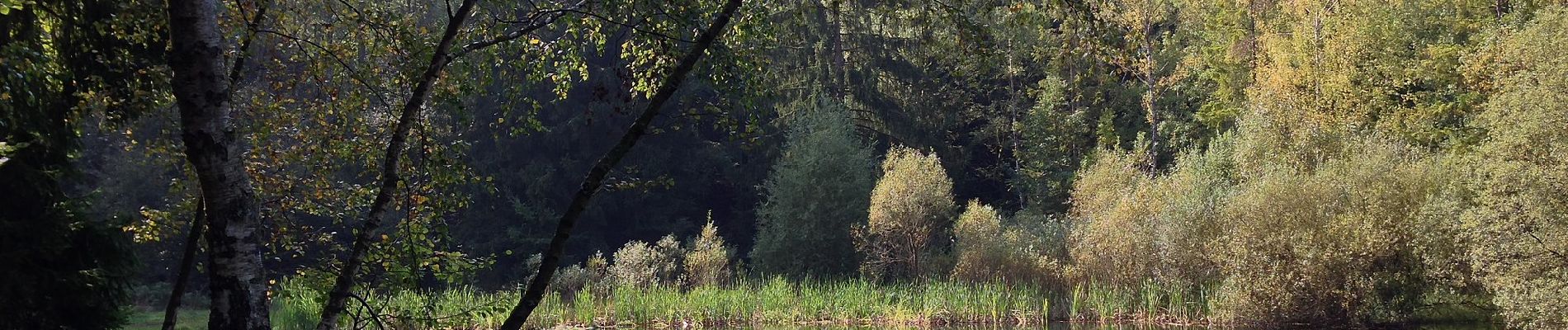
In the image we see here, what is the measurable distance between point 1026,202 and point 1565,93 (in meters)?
20.0

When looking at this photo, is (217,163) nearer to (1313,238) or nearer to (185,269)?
(185,269)

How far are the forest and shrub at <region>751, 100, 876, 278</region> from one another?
0.28ft

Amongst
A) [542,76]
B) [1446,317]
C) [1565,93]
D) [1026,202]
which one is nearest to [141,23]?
[542,76]

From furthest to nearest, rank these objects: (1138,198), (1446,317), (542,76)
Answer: (1138,198) → (1446,317) → (542,76)

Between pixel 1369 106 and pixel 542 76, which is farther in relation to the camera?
pixel 1369 106

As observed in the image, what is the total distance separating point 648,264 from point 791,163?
632cm

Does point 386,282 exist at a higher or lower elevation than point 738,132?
lower

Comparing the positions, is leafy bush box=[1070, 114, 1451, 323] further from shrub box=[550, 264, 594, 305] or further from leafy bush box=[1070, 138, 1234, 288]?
shrub box=[550, 264, 594, 305]

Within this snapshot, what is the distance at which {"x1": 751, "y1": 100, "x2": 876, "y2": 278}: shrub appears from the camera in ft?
99.7

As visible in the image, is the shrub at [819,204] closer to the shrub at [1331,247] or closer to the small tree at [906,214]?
the small tree at [906,214]

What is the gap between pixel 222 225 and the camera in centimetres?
378

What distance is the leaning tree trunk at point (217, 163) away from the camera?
3.72m

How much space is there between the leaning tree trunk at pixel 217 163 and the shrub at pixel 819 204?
2605 cm

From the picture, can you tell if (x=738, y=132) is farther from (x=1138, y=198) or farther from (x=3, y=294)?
(x=1138, y=198)
